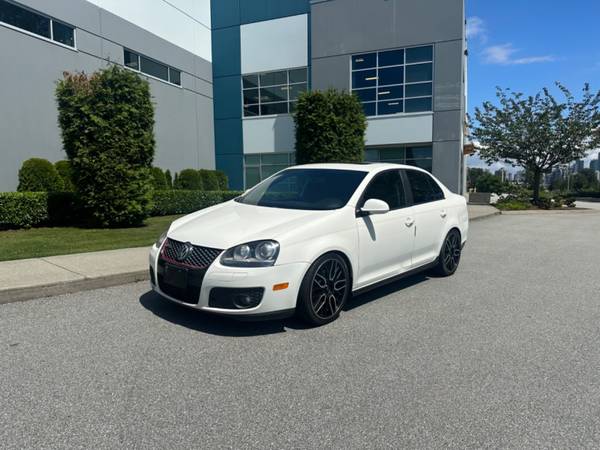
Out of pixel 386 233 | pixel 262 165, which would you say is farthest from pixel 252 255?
pixel 262 165

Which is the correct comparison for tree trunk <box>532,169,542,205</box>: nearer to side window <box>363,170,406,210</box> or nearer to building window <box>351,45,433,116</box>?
building window <box>351,45,433,116</box>

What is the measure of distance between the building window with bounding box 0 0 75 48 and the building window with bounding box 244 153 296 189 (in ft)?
35.7

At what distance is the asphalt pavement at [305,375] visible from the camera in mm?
2670

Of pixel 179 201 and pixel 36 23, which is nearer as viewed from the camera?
pixel 36 23

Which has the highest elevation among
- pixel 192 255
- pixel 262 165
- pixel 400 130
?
pixel 400 130

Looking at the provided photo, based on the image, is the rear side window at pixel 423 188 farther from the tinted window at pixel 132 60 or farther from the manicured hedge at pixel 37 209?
the tinted window at pixel 132 60

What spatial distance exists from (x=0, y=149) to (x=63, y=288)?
1030 cm

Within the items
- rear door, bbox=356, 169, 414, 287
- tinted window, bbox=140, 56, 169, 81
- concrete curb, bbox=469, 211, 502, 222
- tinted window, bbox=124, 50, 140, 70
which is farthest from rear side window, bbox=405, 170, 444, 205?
tinted window, bbox=140, 56, 169, 81

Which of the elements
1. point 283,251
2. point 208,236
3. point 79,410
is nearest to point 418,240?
point 283,251

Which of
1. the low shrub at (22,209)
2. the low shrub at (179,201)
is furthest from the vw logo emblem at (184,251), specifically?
the low shrub at (179,201)

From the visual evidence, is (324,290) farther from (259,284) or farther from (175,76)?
(175,76)

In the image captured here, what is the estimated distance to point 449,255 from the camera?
675cm

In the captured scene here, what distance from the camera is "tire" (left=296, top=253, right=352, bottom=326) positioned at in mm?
4293

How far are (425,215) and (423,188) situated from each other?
1.58ft
